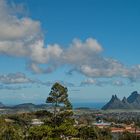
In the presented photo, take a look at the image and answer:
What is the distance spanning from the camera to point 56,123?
35.7 m

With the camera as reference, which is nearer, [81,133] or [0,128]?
[0,128]

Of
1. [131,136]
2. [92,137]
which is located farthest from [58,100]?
[131,136]

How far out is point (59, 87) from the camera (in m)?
36.4

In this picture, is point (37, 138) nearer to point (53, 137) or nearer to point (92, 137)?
point (53, 137)

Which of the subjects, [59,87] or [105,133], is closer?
[59,87]

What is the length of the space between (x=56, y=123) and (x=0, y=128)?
35.2 m

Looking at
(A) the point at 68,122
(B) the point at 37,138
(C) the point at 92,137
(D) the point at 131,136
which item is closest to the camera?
(A) the point at 68,122

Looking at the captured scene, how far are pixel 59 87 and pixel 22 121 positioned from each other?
2551 inches

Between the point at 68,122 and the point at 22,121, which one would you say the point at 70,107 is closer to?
the point at 68,122

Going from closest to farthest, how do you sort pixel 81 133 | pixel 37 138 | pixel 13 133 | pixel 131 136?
pixel 37 138, pixel 13 133, pixel 81 133, pixel 131 136

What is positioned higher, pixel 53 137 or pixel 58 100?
pixel 58 100

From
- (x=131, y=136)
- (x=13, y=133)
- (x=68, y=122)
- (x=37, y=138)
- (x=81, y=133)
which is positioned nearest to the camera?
(x=68, y=122)

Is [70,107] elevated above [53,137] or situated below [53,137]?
above

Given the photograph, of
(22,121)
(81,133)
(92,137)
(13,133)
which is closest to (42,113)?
(13,133)
